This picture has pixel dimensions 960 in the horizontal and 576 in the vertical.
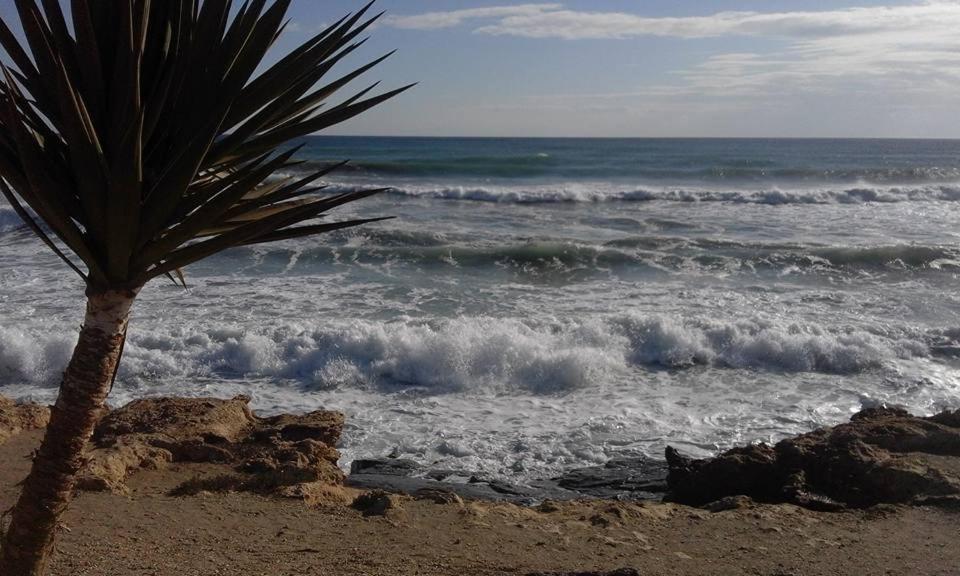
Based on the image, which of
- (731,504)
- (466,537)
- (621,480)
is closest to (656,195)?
(621,480)

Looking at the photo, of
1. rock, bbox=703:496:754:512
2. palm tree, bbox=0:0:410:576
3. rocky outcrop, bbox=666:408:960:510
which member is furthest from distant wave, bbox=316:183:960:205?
palm tree, bbox=0:0:410:576

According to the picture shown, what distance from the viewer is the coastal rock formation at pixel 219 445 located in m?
6.10

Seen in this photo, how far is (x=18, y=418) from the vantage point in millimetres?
7359

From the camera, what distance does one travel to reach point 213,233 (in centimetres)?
279

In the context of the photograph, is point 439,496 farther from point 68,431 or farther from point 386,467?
point 68,431

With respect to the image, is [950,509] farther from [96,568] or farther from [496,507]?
[96,568]

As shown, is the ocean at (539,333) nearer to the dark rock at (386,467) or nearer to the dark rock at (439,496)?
the dark rock at (386,467)

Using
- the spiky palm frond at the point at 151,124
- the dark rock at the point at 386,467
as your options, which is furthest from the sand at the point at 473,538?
the spiky palm frond at the point at 151,124

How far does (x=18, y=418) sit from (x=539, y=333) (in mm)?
6639

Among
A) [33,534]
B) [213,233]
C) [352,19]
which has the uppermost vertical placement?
[352,19]

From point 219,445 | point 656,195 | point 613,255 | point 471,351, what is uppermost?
point 656,195

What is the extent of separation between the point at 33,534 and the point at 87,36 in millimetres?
1575

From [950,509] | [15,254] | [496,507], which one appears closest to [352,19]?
[496,507]

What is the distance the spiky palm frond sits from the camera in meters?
2.32
